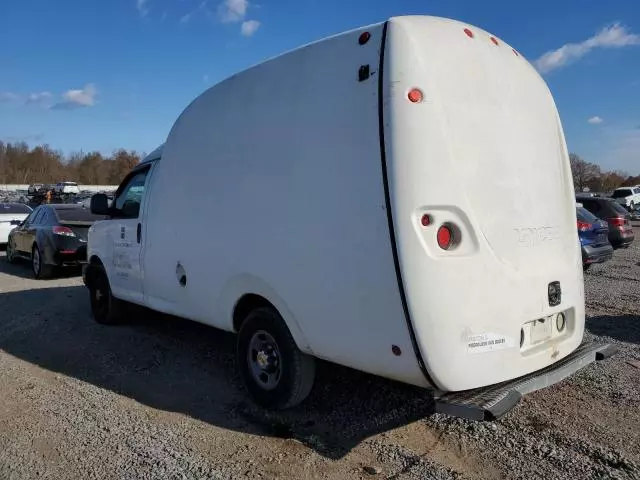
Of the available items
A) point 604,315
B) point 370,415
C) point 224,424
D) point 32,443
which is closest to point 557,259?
point 370,415

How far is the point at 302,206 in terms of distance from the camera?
11.9 ft

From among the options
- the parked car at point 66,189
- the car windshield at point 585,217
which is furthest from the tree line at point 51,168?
the car windshield at point 585,217

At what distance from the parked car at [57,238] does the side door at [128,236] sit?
4.74 metres

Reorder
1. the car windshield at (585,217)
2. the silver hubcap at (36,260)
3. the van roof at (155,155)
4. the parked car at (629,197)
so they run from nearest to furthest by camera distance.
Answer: the van roof at (155,155), the car windshield at (585,217), the silver hubcap at (36,260), the parked car at (629,197)

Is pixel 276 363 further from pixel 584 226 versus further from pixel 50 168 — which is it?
pixel 50 168

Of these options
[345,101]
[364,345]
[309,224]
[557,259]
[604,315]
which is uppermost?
[345,101]

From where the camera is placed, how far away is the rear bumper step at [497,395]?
2.97 meters

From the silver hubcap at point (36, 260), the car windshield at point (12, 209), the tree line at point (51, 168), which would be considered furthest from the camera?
the tree line at point (51, 168)

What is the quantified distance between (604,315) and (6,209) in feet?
51.8

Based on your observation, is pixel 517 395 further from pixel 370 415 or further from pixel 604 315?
pixel 604 315

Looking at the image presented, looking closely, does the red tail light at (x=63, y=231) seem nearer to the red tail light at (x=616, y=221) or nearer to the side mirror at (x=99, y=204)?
the side mirror at (x=99, y=204)

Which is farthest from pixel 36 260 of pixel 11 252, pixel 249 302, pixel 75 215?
pixel 249 302

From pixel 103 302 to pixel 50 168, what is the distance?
101 m

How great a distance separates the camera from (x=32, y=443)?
3.79 meters
